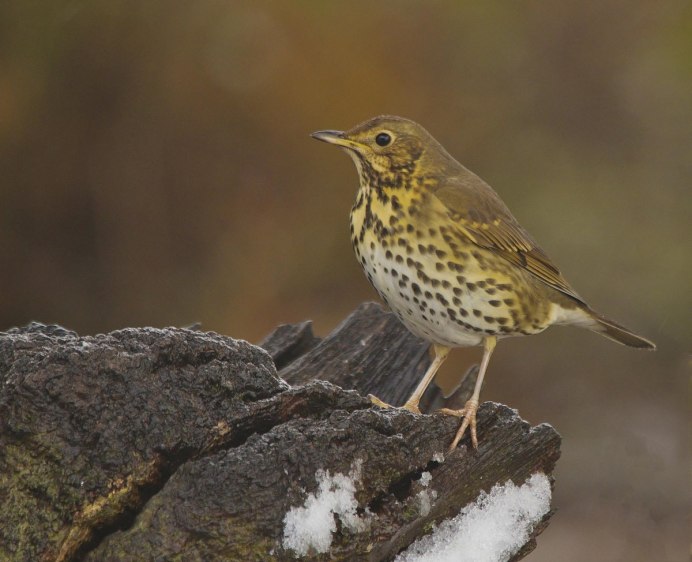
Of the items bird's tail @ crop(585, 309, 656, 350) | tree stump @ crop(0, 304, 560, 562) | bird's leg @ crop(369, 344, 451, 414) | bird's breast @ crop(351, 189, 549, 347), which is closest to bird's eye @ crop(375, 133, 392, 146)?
bird's breast @ crop(351, 189, 549, 347)

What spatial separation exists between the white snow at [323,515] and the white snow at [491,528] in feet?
0.72

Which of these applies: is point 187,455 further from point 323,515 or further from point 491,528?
point 491,528

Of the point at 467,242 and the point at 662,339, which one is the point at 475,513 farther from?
the point at 662,339

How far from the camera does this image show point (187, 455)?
224cm

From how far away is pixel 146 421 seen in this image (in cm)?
222

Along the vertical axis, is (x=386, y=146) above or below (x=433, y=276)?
above

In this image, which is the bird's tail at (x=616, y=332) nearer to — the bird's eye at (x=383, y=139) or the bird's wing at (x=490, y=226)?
the bird's wing at (x=490, y=226)

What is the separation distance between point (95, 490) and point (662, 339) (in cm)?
308

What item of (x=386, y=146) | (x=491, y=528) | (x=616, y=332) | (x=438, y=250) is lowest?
(x=491, y=528)

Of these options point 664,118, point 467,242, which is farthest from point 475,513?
point 664,118

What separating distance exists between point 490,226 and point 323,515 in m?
1.35

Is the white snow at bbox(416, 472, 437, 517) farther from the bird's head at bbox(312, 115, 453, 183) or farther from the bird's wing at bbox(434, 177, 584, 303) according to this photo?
the bird's head at bbox(312, 115, 453, 183)

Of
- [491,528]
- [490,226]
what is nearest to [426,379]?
[490,226]

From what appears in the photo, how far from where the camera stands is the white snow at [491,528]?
244cm
